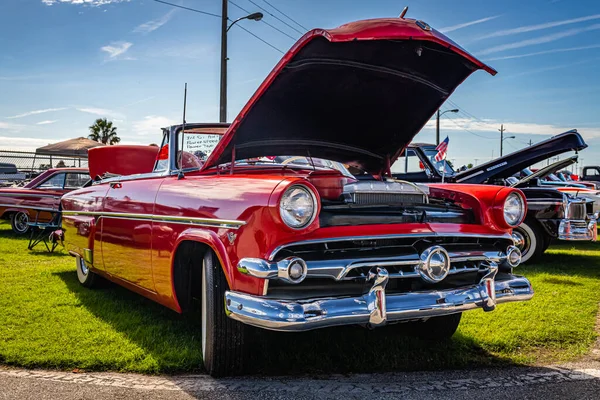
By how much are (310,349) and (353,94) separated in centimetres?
164

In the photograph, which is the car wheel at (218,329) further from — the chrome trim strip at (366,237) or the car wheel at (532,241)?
the car wheel at (532,241)

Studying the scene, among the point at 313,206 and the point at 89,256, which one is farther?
the point at 89,256

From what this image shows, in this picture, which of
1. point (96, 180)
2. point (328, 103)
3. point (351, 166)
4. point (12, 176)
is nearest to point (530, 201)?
point (351, 166)

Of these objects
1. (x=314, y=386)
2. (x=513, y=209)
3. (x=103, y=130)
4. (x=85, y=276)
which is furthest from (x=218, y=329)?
(x=103, y=130)

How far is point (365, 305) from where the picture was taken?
2656 mm

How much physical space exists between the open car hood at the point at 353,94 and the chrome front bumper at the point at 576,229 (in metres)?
4.07

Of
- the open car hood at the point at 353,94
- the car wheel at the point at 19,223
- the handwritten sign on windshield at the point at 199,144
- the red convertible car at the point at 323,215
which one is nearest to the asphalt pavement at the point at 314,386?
the red convertible car at the point at 323,215

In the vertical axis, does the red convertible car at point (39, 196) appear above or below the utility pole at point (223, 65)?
below

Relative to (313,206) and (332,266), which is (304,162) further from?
(332,266)

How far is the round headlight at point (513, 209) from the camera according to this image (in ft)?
10.8

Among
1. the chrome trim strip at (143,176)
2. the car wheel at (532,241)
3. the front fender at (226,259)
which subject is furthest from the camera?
the car wheel at (532,241)

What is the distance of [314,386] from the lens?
2.98m

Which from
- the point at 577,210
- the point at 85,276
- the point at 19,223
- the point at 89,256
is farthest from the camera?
the point at 19,223

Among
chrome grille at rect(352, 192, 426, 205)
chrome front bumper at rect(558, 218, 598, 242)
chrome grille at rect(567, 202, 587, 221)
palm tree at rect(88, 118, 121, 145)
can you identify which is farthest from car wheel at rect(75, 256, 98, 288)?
palm tree at rect(88, 118, 121, 145)
